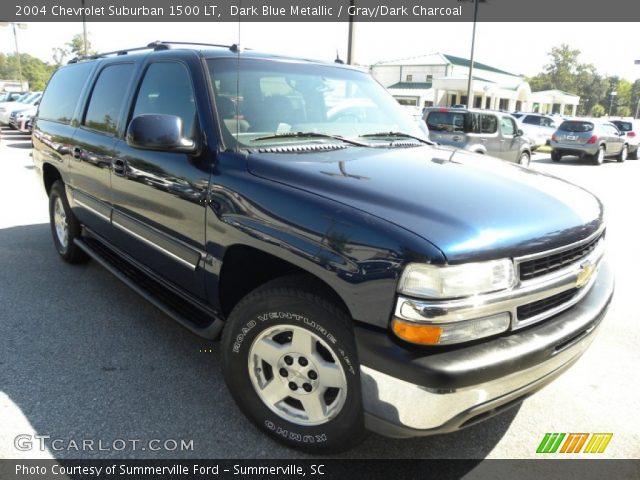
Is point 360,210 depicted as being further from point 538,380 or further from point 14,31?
point 14,31

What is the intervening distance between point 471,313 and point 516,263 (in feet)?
0.97

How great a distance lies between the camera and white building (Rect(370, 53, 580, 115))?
55.4 meters

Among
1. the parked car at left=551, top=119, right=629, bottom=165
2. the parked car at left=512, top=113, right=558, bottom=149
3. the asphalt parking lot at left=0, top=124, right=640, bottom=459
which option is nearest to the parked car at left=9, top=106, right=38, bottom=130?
the asphalt parking lot at left=0, top=124, right=640, bottom=459

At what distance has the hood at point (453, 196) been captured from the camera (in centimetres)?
203

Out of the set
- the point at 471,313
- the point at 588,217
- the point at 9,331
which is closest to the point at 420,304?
the point at 471,313

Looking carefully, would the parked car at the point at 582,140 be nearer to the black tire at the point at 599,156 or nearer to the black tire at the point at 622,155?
the black tire at the point at 599,156

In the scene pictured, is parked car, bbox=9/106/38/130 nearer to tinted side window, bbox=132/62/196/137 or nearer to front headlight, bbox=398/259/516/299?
tinted side window, bbox=132/62/196/137

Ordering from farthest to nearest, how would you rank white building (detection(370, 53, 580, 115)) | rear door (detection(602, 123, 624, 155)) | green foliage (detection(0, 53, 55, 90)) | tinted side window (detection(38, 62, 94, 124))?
green foliage (detection(0, 53, 55, 90)), white building (detection(370, 53, 580, 115)), rear door (detection(602, 123, 624, 155)), tinted side window (detection(38, 62, 94, 124))

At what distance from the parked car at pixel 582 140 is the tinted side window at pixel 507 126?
5.45 m

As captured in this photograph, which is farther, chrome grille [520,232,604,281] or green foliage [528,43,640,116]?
green foliage [528,43,640,116]

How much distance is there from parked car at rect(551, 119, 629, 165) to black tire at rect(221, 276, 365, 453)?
18.4 metres

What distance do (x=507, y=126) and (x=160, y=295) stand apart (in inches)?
490

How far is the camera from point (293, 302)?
2258mm

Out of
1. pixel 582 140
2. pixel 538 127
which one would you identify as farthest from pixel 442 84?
pixel 582 140
